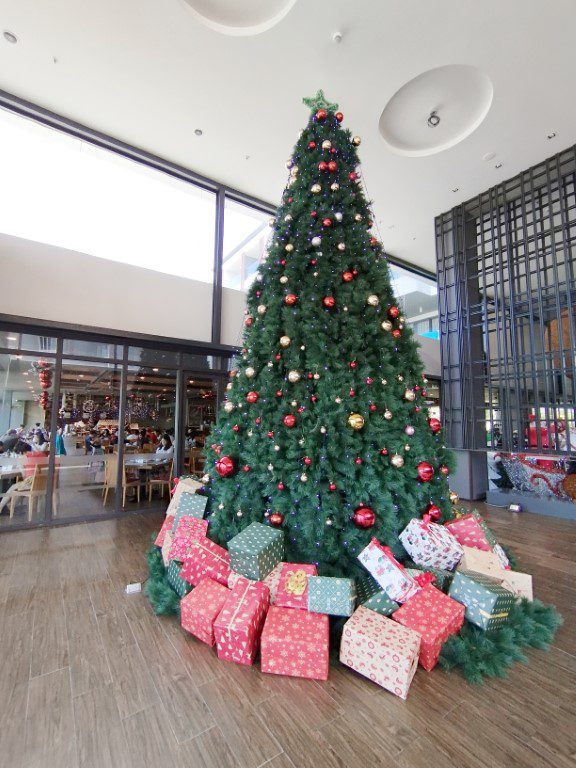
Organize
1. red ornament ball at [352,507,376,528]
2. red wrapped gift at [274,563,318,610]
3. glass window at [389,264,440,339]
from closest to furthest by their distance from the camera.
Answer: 1. red wrapped gift at [274,563,318,610]
2. red ornament ball at [352,507,376,528]
3. glass window at [389,264,440,339]

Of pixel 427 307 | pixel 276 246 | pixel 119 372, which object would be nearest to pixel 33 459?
pixel 119 372

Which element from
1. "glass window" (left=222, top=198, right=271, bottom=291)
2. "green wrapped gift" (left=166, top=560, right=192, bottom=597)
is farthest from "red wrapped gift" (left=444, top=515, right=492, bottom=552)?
"glass window" (left=222, top=198, right=271, bottom=291)

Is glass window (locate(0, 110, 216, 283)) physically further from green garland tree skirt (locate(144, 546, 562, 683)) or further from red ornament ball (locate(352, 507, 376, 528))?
red ornament ball (locate(352, 507, 376, 528))

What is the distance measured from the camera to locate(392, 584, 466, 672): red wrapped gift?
6.44 feet

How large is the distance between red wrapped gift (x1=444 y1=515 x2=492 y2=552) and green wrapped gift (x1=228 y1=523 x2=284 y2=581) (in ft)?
4.56

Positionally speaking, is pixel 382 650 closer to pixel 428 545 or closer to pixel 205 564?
pixel 428 545

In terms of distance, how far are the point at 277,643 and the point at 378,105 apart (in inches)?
232

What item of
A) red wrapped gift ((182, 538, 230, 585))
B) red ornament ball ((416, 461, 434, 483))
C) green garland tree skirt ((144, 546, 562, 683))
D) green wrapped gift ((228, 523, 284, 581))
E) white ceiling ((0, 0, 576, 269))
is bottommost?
green garland tree skirt ((144, 546, 562, 683))

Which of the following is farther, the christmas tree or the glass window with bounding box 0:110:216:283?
the glass window with bounding box 0:110:216:283

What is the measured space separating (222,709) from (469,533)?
204 cm

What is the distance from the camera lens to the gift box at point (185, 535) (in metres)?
2.59

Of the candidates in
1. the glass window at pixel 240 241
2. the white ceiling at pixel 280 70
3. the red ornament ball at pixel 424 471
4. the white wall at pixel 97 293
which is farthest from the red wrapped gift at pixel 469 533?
the glass window at pixel 240 241

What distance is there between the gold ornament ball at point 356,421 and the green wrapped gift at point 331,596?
35.7 inches

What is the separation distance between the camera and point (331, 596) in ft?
6.79
